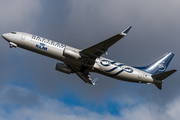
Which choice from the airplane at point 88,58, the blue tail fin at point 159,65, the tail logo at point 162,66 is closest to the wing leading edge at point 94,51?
the airplane at point 88,58

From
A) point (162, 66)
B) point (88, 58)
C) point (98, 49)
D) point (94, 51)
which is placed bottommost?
point (88, 58)

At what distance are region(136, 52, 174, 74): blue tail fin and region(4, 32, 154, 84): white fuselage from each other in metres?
2.81

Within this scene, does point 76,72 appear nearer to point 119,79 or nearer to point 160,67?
point 119,79

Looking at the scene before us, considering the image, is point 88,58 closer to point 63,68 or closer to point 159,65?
point 63,68

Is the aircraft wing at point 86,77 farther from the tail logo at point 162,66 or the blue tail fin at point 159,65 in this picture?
the tail logo at point 162,66

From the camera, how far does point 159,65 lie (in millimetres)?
52500

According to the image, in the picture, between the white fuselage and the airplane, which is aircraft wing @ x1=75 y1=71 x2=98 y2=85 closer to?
the airplane

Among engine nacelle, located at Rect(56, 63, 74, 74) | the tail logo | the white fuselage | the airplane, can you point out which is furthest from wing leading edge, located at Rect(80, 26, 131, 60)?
the tail logo

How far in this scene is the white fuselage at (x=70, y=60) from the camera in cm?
4406

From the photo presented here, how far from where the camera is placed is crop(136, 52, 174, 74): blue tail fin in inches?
1998

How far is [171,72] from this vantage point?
44.4 metres

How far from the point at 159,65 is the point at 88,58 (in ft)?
57.6

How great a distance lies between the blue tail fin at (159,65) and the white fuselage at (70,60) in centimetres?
281

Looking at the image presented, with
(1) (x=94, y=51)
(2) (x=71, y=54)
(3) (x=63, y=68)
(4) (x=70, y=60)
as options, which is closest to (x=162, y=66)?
(1) (x=94, y=51)
